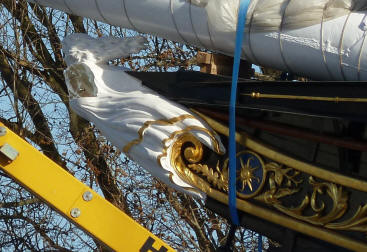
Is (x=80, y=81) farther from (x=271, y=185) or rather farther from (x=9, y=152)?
(x=271, y=185)

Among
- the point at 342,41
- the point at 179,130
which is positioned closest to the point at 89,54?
the point at 179,130

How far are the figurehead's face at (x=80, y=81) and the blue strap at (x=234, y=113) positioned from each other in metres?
0.67

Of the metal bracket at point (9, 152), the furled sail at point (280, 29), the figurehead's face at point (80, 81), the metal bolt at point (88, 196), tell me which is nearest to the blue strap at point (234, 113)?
the furled sail at point (280, 29)

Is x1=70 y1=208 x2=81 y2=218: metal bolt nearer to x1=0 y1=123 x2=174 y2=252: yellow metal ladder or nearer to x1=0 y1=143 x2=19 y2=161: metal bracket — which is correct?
x1=0 y1=123 x2=174 y2=252: yellow metal ladder

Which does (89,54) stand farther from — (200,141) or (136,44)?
(200,141)

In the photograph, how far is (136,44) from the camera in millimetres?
3781

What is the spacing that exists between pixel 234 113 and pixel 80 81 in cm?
76

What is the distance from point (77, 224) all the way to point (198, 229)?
413 cm

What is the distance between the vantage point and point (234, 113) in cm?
334

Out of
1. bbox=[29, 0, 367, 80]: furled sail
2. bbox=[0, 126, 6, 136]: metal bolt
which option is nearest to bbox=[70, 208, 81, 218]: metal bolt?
bbox=[0, 126, 6, 136]: metal bolt

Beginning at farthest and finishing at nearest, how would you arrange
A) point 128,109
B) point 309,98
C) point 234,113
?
point 128,109 → point 234,113 → point 309,98

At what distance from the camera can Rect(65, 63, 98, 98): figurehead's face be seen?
3713 mm

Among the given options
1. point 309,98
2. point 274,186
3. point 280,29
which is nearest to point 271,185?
point 274,186

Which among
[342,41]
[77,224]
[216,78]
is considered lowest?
[77,224]
